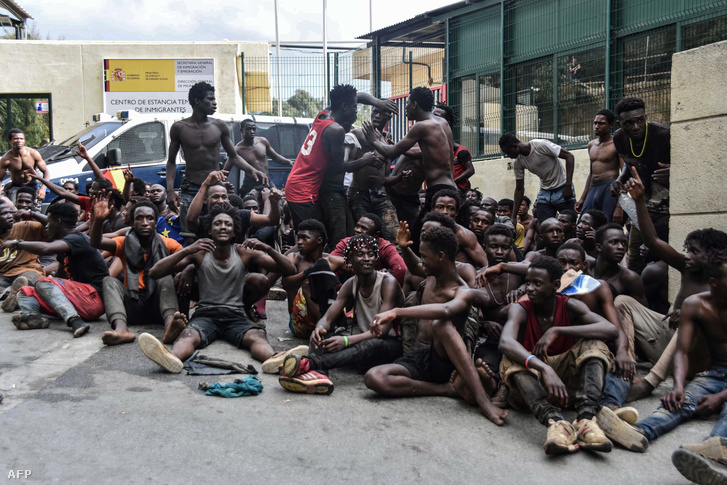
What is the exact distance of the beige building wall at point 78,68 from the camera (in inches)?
752

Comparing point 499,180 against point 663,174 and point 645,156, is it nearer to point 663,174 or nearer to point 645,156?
point 645,156

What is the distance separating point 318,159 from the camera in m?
7.06

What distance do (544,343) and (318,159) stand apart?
339 cm

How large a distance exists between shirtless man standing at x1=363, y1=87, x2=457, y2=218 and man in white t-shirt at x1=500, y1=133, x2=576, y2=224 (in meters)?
1.89

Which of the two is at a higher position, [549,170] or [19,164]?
[19,164]

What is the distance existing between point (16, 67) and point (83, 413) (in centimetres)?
1754

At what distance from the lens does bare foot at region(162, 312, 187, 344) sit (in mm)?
5609

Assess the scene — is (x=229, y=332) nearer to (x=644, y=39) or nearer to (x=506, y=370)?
(x=506, y=370)

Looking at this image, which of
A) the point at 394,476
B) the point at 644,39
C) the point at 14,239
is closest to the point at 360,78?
the point at 644,39

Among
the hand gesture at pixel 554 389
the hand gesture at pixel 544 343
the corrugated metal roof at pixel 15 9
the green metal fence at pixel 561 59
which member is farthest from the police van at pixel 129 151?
the corrugated metal roof at pixel 15 9

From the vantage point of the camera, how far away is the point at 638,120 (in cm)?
630

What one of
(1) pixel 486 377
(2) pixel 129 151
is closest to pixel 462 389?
(1) pixel 486 377

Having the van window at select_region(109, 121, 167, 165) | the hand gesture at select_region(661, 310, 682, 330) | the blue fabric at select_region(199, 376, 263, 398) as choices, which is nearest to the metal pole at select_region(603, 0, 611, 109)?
the hand gesture at select_region(661, 310, 682, 330)

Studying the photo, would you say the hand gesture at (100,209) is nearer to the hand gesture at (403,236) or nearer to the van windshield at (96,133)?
the hand gesture at (403,236)
